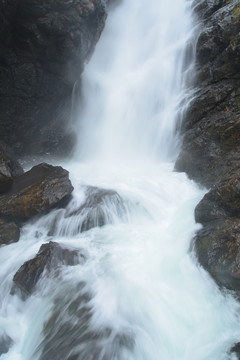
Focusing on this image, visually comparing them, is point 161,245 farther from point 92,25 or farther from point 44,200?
point 92,25

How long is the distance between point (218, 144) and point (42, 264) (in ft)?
20.4

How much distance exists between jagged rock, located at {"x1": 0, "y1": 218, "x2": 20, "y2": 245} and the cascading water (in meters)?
0.20

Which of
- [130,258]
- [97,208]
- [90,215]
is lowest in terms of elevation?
[130,258]

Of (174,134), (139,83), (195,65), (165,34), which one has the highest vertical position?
(165,34)

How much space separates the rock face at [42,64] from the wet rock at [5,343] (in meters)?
9.34

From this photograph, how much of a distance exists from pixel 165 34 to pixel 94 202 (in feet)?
38.3

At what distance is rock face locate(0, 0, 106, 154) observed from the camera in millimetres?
9367

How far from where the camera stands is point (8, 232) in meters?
6.61

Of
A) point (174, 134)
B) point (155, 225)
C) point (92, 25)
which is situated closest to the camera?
point (155, 225)

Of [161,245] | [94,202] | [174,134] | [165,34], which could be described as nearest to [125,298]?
[161,245]

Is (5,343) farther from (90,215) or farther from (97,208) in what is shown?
(97,208)

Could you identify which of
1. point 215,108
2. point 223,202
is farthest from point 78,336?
point 215,108

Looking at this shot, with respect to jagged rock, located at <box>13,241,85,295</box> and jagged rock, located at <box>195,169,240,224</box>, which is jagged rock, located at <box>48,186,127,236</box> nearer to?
jagged rock, located at <box>13,241,85,295</box>

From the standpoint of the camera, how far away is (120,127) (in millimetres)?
12805
